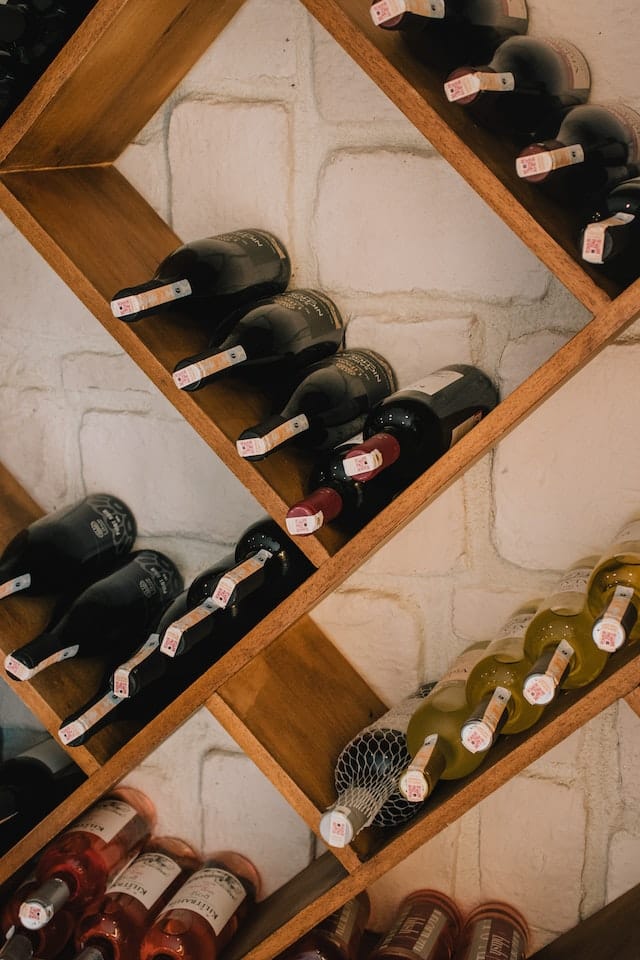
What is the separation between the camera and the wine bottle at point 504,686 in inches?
42.0

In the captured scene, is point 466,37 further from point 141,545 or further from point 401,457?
point 141,545

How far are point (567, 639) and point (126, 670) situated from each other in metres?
0.54

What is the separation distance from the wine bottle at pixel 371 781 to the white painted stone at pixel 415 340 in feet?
1.57

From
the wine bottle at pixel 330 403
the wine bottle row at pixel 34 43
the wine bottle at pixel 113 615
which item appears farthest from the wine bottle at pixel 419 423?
the wine bottle row at pixel 34 43

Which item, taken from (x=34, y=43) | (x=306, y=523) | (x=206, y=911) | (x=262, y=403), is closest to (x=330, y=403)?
(x=262, y=403)

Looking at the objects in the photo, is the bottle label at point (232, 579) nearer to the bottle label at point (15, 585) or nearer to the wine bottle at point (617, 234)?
the bottle label at point (15, 585)

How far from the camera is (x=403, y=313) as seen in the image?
1339 mm

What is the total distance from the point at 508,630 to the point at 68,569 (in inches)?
26.2

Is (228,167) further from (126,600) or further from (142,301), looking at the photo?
(126,600)

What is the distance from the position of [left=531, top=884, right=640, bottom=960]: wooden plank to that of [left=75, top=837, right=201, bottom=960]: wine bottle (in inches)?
22.9

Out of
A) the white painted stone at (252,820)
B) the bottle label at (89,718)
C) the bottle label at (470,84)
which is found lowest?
the white painted stone at (252,820)

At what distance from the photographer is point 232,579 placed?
1.16 metres

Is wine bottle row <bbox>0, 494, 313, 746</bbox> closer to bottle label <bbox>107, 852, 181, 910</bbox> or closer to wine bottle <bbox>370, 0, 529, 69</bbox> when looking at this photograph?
bottle label <bbox>107, 852, 181, 910</bbox>

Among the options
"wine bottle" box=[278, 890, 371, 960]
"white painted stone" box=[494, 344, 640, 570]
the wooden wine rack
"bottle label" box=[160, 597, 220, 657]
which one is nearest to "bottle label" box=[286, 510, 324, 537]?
the wooden wine rack
